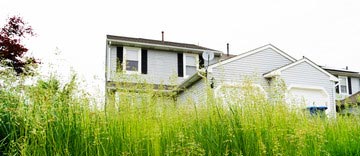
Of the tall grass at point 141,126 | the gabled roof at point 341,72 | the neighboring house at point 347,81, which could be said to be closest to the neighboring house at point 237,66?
the gabled roof at point 341,72

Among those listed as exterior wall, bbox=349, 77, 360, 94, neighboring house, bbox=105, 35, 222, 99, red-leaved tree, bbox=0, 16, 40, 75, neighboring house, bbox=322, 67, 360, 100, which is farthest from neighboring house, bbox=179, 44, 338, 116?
exterior wall, bbox=349, 77, 360, 94

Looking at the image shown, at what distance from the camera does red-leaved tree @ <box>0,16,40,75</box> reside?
31.6ft

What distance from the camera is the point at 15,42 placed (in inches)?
396

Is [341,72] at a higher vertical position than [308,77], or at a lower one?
higher

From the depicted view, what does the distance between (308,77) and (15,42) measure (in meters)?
10.8

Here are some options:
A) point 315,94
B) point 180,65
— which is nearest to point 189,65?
point 180,65

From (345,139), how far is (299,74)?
11.3 m

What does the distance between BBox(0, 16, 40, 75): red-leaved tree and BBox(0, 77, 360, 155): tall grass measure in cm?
702

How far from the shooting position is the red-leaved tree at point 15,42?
9625 millimetres

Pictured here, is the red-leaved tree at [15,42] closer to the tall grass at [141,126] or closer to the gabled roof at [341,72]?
the tall grass at [141,126]

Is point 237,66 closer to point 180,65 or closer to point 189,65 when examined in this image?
point 189,65

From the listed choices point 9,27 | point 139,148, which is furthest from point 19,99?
point 9,27

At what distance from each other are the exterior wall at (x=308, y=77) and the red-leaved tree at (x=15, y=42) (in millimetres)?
9231

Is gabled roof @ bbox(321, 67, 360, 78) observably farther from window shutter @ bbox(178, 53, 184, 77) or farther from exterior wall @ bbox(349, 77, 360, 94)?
window shutter @ bbox(178, 53, 184, 77)
